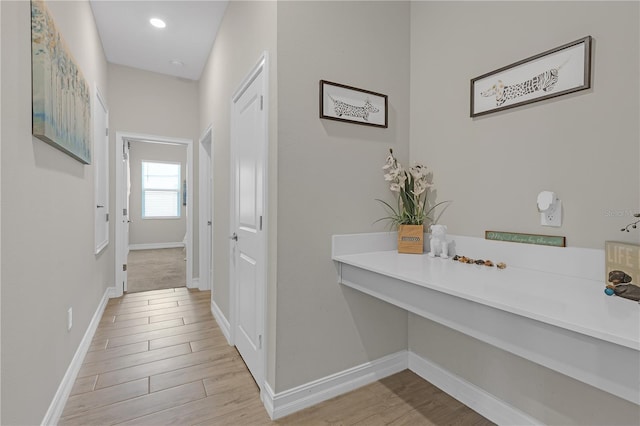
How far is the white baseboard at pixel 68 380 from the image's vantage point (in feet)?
5.10

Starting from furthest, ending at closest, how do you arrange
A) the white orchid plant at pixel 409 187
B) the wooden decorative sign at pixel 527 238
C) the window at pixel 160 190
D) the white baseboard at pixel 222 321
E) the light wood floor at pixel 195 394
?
1. the window at pixel 160 190
2. the white baseboard at pixel 222 321
3. the white orchid plant at pixel 409 187
4. the light wood floor at pixel 195 394
5. the wooden decorative sign at pixel 527 238

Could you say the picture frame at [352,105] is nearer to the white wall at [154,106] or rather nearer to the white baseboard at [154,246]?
the white wall at [154,106]

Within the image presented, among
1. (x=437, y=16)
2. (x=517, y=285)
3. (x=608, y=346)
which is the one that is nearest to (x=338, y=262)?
(x=517, y=285)

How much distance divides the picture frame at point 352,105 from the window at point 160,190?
7017 mm

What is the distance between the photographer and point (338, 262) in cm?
182

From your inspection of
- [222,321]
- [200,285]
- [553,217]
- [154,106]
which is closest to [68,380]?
[222,321]

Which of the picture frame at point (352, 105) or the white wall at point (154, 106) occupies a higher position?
the white wall at point (154, 106)

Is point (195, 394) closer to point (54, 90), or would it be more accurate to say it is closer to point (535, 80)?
point (54, 90)

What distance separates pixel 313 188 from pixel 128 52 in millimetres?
3258

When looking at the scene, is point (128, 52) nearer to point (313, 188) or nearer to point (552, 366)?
point (313, 188)

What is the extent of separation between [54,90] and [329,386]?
2.22m

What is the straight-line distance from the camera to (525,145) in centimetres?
149

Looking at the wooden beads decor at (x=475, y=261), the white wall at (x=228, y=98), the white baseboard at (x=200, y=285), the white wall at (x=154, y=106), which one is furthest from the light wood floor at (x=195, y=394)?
the white wall at (x=154, y=106)

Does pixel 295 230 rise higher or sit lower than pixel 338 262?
higher
